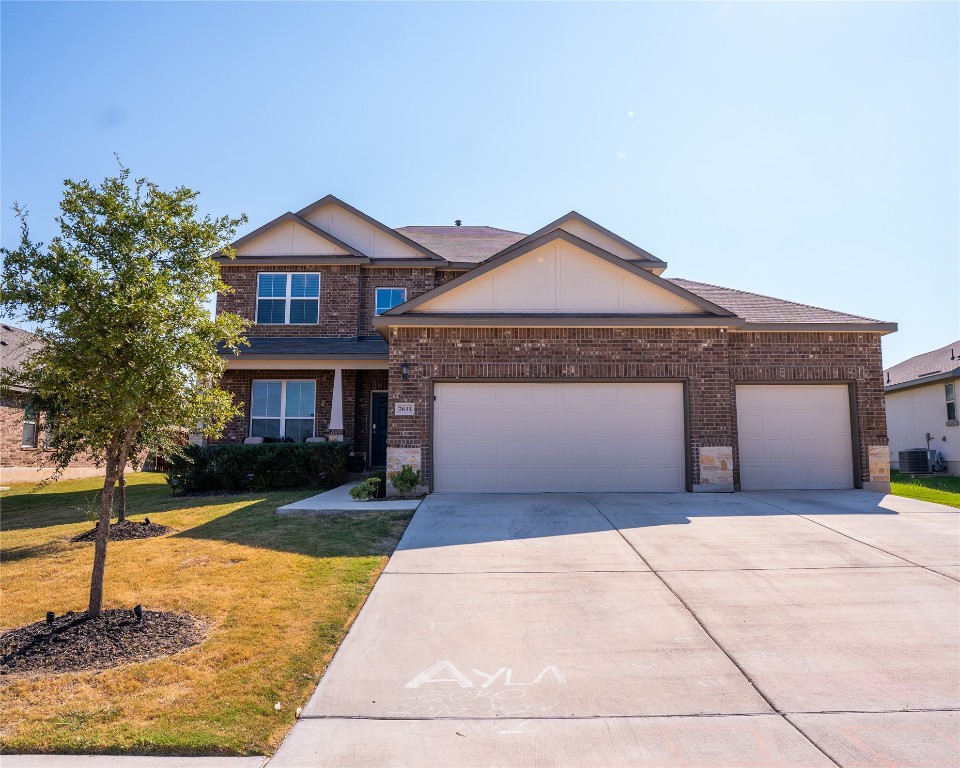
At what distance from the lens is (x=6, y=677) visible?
4.45 meters

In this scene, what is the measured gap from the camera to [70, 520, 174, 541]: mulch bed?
9.20m

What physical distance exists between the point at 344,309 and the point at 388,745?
15292mm

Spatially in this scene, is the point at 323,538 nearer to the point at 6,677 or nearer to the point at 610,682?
the point at 6,677

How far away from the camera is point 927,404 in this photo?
20.9 metres

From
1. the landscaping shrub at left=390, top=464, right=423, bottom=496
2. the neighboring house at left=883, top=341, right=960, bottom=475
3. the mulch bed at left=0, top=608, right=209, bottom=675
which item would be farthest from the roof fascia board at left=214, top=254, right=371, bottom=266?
the neighboring house at left=883, top=341, right=960, bottom=475

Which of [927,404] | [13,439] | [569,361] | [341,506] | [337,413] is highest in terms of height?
[569,361]

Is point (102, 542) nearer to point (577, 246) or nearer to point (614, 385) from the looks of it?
point (614, 385)

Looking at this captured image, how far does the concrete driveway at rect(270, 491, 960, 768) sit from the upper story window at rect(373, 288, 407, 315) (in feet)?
34.9

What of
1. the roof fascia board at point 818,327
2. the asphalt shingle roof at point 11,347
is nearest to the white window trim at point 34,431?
the asphalt shingle roof at point 11,347

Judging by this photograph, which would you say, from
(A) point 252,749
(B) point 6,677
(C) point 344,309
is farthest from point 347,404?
(A) point 252,749

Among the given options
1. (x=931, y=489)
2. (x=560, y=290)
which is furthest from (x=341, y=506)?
(x=931, y=489)

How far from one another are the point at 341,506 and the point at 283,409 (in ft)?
23.0

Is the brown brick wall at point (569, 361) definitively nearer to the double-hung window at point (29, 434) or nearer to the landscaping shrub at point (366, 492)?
the landscaping shrub at point (366, 492)

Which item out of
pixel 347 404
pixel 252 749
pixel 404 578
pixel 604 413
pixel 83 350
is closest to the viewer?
pixel 252 749
